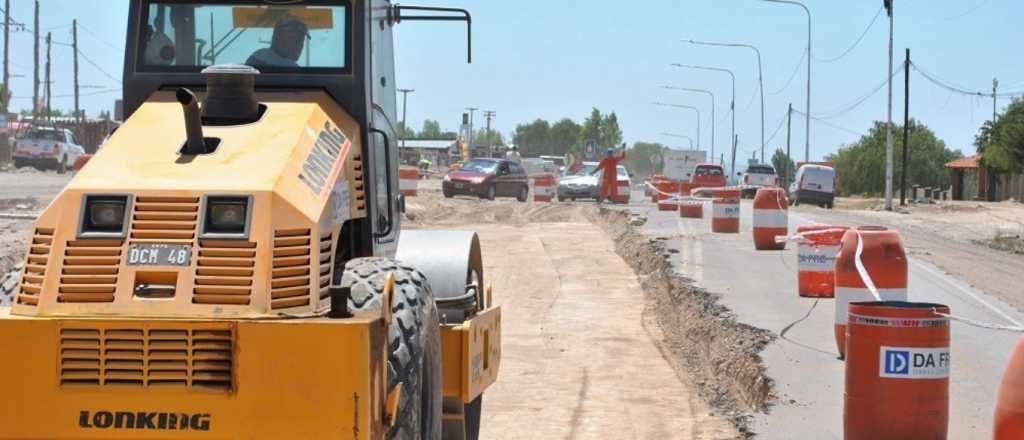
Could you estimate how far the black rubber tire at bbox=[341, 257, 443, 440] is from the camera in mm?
6000

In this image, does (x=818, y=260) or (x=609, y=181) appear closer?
(x=818, y=260)

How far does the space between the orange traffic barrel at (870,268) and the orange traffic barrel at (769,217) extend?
444 inches

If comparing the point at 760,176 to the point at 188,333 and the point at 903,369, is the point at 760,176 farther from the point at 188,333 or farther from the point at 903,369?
the point at 188,333

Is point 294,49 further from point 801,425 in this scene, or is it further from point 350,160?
point 801,425

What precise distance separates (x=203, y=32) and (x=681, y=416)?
530cm

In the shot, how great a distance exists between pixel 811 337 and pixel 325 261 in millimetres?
7892

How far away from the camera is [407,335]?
6.12m

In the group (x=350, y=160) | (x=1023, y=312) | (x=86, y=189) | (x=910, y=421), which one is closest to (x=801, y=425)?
(x=910, y=421)

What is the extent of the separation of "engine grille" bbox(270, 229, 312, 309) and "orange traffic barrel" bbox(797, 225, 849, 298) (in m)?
10.4

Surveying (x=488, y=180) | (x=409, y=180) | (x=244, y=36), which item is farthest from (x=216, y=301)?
(x=488, y=180)

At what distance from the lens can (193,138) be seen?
6461 millimetres

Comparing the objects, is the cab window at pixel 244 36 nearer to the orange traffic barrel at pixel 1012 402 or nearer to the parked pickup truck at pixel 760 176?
the orange traffic barrel at pixel 1012 402

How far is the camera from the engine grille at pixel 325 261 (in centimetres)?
607

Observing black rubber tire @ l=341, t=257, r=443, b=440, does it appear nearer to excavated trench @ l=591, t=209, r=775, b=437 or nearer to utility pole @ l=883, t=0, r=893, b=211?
excavated trench @ l=591, t=209, r=775, b=437
